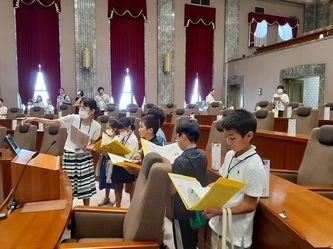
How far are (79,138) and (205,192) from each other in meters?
1.69

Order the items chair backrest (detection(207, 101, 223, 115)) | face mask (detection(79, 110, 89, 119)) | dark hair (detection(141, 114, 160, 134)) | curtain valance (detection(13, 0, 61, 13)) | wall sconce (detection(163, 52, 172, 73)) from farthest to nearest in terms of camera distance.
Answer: wall sconce (detection(163, 52, 172, 73)) → curtain valance (detection(13, 0, 61, 13)) → chair backrest (detection(207, 101, 223, 115)) → face mask (detection(79, 110, 89, 119)) → dark hair (detection(141, 114, 160, 134))

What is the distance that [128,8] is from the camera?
9344 mm

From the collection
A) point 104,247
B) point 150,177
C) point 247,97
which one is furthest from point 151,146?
point 247,97

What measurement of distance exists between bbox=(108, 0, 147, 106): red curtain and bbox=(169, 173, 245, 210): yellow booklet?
8.46 metres

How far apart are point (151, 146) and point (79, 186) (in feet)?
3.22

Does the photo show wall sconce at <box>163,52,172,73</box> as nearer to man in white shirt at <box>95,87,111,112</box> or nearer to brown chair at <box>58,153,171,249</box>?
man in white shirt at <box>95,87,111,112</box>

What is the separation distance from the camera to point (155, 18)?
9828mm

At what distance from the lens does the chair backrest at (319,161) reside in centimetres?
227

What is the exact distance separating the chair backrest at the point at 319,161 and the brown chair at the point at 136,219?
54.1 inches

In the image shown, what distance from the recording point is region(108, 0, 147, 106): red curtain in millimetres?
9320

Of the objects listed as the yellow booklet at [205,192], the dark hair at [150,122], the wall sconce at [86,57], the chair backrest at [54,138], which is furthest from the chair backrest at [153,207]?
the wall sconce at [86,57]

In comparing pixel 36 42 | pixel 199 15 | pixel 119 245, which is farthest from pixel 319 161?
pixel 199 15

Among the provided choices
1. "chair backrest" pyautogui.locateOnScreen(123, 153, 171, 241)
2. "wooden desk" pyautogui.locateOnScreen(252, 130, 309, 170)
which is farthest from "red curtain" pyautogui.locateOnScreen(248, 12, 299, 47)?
"chair backrest" pyautogui.locateOnScreen(123, 153, 171, 241)

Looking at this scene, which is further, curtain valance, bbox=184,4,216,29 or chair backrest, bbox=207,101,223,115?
curtain valance, bbox=184,4,216,29
